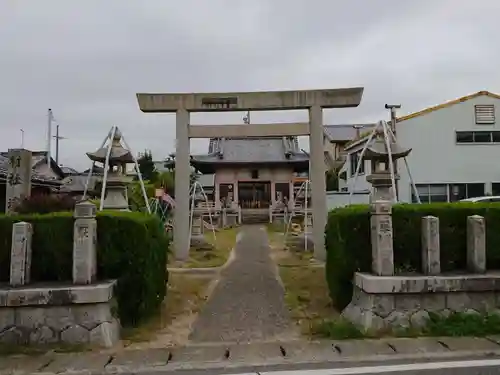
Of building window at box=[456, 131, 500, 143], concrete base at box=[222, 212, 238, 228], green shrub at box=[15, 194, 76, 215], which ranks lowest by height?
concrete base at box=[222, 212, 238, 228]

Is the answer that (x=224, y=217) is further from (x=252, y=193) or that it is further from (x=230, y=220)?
(x=252, y=193)

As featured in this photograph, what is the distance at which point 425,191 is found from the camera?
70.4ft

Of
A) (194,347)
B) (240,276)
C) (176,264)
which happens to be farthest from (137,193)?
(194,347)

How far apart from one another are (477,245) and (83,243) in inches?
209

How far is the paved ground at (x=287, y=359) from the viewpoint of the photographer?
4547 mm

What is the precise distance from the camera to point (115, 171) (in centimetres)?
1189

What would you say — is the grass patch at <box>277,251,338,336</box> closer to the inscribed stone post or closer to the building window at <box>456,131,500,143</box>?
the inscribed stone post

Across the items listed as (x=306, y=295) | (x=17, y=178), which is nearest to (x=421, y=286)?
(x=306, y=295)

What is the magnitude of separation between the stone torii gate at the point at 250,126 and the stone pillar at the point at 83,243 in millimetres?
6503

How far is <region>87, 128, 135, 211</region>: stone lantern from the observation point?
37.8ft

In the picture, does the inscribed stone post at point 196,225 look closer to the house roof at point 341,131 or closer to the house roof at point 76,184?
the house roof at point 76,184

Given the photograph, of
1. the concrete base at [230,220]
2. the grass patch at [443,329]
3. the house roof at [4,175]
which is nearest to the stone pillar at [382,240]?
the grass patch at [443,329]

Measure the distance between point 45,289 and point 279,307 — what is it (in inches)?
143

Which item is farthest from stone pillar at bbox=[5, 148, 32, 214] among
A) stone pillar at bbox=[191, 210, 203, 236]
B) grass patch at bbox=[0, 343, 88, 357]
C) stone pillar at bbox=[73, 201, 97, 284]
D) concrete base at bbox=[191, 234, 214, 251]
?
stone pillar at bbox=[191, 210, 203, 236]
